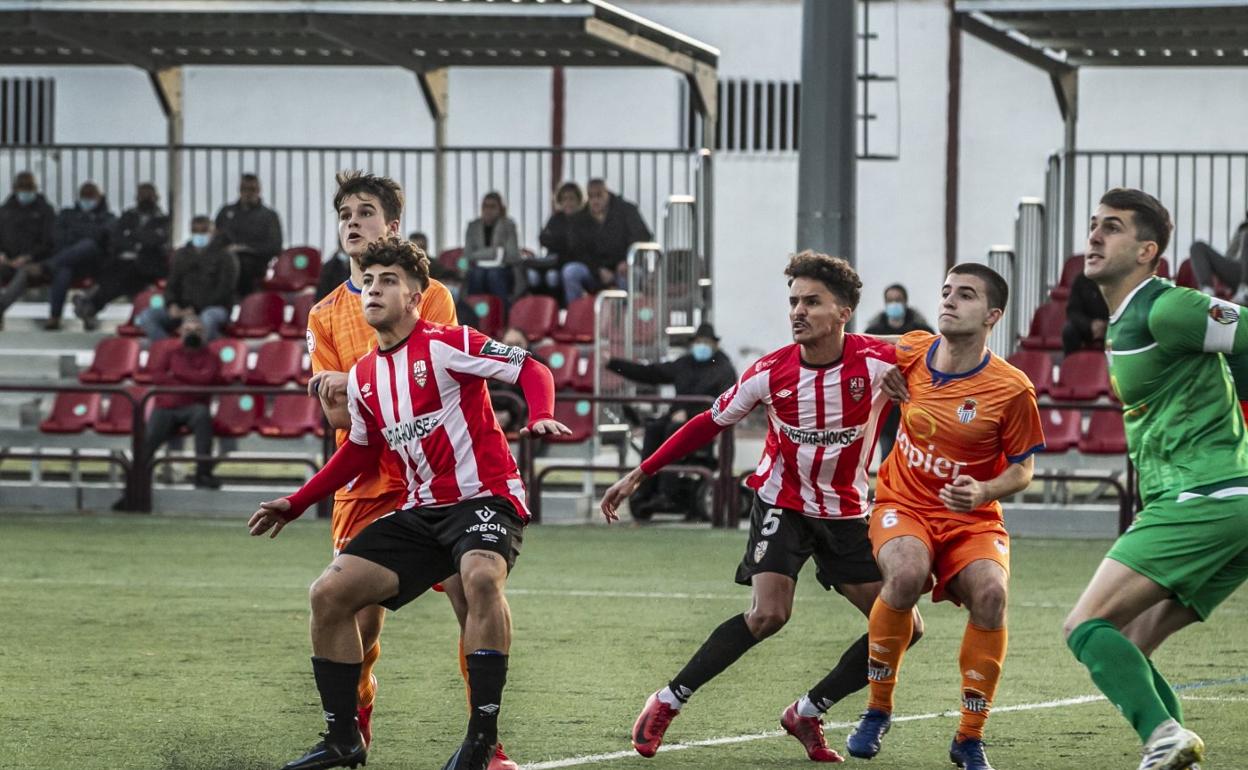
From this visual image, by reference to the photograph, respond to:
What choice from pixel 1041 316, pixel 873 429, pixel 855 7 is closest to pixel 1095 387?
pixel 1041 316

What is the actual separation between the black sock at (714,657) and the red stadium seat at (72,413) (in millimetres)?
11106

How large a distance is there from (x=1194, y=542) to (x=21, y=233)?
16.3m

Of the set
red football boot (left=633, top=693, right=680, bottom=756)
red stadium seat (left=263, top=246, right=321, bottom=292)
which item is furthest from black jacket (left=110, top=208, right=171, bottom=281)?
red football boot (left=633, top=693, right=680, bottom=756)

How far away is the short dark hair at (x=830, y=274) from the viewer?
6766mm

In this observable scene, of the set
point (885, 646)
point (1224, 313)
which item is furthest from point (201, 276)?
point (1224, 313)

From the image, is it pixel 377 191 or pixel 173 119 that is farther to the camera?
pixel 173 119

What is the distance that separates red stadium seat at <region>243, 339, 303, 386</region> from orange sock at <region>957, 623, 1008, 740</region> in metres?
11.5

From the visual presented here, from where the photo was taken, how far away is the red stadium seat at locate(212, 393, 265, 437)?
16438 mm

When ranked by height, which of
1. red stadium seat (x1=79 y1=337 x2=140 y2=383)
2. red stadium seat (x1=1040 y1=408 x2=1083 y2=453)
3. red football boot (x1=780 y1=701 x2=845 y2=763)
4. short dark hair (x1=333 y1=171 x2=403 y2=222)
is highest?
short dark hair (x1=333 y1=171 x2=403 y2=222)

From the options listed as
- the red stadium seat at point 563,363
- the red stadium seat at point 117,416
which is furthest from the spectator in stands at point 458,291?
the red stadium seat at point 117,416

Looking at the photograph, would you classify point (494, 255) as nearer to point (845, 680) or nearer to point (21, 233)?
point (21, 233)

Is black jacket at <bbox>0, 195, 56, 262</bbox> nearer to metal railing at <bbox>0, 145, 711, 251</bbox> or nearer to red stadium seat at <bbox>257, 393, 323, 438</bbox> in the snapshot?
metal railing at <bbox>0, 145, 711, 251</bbox>

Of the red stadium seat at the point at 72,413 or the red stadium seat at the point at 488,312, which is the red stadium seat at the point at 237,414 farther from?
the red stadium seat at the point at 488,312

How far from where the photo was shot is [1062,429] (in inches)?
609
